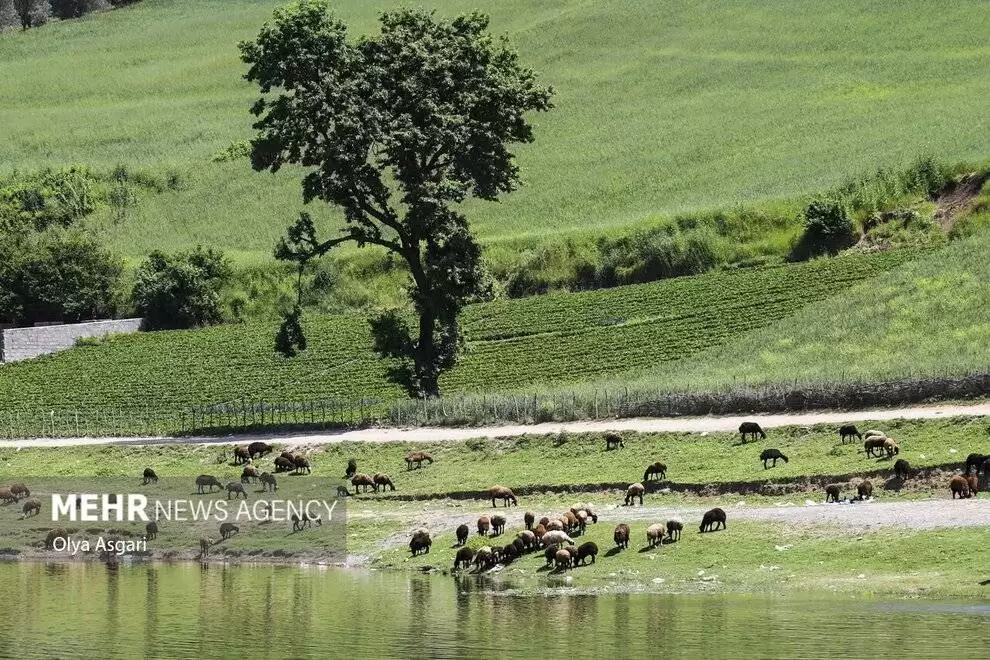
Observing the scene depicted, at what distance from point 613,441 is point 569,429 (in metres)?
5.31

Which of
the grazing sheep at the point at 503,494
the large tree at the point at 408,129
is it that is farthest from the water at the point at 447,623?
the large tree at the point at 408,129

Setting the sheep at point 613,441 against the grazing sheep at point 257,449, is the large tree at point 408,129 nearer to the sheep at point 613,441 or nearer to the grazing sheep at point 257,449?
the grazing sheep at point 257,449

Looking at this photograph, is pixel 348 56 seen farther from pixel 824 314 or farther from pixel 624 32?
pixel 624 32

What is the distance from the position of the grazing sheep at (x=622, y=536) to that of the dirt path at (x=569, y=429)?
17.3 metres

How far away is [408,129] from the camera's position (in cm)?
8588

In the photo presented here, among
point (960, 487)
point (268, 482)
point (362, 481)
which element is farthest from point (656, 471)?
point (268, 482)

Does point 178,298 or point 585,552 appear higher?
point 178,298

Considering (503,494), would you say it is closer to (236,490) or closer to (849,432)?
(236,490)

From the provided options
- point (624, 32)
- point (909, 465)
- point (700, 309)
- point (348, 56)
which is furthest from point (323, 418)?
point (624, 32)

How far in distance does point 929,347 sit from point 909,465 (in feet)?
93.7

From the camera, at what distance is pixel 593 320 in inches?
4151

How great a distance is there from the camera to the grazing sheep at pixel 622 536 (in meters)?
51.1

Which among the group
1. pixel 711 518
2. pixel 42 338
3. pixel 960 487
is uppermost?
pixel 42 338

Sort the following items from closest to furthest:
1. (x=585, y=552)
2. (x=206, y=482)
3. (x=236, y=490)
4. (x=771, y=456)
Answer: (x=585, y=552) < (x=771, y=456) < (x=236, y=490) < (x=206, y=482)
